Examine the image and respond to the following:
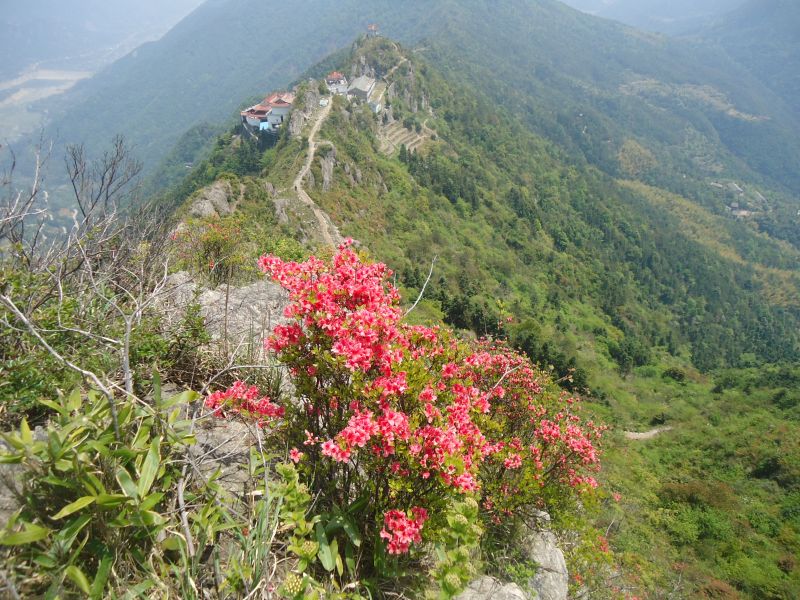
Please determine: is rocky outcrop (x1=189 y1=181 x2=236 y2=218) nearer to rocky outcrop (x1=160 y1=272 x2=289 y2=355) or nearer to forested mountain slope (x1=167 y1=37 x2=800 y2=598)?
forested mountain slope (x1=167 y1=37 x2=800 y2=598)

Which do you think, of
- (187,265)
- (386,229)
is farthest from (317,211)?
(187,265)

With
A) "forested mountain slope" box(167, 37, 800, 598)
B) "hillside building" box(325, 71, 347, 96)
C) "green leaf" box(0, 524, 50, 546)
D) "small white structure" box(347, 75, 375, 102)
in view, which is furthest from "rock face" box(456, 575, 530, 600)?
"hillside building" box(325, 71, 347, 96)

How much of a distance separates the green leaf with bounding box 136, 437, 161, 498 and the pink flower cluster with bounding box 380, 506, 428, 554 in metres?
1.49

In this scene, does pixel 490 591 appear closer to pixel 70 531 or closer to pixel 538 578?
pixel 538 578

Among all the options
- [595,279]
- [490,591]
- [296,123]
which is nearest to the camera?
[490,591]

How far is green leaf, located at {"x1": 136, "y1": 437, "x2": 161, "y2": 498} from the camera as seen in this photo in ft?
7.65

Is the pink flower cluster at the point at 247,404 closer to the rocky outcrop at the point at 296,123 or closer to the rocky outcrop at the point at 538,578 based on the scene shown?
the rocky outcrop at the point at 538,578

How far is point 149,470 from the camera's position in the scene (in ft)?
7.81

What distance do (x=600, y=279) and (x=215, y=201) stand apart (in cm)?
6770

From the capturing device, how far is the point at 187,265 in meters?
10.0

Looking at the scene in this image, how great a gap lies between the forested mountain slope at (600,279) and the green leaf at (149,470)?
6.89 m

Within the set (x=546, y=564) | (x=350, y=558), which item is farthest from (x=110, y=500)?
(x=546, y=564)

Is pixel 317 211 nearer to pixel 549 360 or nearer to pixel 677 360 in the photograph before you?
pixel 549 360

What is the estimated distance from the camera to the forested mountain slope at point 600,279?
2067 centimetres
